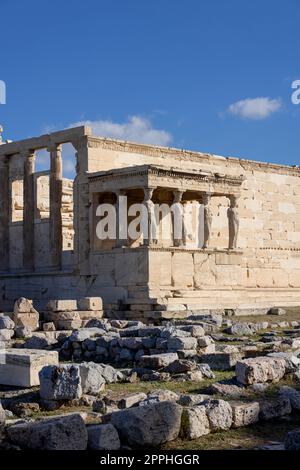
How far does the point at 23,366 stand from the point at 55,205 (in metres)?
13.9

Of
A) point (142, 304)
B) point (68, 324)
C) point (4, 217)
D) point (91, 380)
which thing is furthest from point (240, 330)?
point (4, 217)

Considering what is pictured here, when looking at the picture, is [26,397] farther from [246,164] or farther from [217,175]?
[246,164]

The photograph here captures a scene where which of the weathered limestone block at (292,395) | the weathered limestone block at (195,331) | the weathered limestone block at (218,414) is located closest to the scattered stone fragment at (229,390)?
the weathered limestone block at (292,395)

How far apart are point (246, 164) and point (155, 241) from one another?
864cm

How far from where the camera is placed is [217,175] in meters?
23.3

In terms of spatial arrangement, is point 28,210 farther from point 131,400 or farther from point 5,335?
point 131,400

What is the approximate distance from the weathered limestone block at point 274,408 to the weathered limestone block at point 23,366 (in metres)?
3.48

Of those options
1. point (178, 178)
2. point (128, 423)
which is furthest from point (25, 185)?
point (128, 423)

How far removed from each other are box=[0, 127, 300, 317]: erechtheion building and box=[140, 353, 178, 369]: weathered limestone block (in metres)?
8.06

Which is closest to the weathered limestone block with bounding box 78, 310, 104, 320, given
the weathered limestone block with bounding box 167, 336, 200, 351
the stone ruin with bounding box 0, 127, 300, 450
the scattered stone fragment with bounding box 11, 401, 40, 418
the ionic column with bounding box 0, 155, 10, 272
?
the stone ruin with bounding box 0, 127, 300, 450

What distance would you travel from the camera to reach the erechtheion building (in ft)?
68.9

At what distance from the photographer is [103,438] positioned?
6.58 m

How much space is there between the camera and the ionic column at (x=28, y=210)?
82.0 ft
